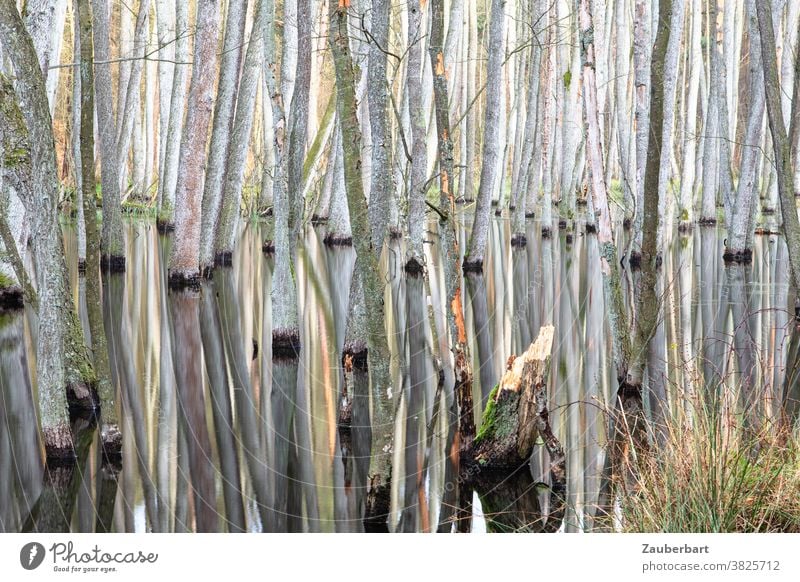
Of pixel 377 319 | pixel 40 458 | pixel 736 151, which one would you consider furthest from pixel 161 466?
pixel 736 151

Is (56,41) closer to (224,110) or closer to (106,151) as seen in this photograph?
(106,151)

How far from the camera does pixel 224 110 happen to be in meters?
13.2

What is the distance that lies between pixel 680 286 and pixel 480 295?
303 cm

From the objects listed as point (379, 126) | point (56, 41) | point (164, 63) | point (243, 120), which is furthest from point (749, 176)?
point (164, 63)

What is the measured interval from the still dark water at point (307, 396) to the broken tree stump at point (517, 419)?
15cm

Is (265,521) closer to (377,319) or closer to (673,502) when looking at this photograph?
(377,319)

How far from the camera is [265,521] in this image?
5250 mm

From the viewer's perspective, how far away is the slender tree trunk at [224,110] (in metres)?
12.8

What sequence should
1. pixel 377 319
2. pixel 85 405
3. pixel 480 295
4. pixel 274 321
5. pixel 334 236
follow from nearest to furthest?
pixel 377 319 → pixel 85 405 → pixel 274 321 → pixel 480 295 → pixel 334 236

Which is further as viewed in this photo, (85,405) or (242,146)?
(242,146)

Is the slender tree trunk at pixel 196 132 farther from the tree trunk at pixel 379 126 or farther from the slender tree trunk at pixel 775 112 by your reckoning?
the slender tree trunk at pixel 775 112
